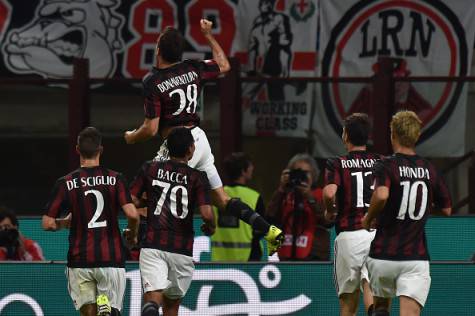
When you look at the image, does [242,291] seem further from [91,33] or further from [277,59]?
[91,33]

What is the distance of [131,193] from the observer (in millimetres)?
11219

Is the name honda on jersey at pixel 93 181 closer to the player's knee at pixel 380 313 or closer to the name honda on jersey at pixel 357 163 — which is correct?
the name honda on jersey at pixel 357 163

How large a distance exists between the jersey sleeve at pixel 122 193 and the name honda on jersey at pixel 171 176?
1.16 ft

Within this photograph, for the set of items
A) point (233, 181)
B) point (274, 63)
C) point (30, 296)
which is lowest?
point (30, 296)

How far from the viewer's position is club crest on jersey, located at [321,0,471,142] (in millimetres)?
16562

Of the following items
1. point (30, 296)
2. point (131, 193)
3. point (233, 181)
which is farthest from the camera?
point (233, 181)

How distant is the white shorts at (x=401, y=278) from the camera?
34.1 ft

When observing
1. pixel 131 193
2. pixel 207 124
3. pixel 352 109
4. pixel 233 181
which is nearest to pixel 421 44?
pixel 352 109

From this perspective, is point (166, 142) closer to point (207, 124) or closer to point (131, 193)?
point (131, 193)

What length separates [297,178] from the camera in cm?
1352

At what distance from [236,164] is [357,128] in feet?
7.69

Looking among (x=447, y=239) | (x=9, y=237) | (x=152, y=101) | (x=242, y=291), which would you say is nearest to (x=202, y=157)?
(x=152, y=101)

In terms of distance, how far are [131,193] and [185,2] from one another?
6.29 m

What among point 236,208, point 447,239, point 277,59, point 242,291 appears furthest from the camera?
point 277,59
